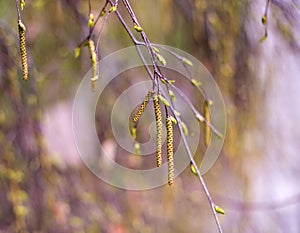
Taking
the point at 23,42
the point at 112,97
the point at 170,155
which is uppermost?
the point at 112,97

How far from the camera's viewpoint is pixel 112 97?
1.96m

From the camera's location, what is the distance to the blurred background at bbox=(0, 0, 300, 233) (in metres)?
1.60

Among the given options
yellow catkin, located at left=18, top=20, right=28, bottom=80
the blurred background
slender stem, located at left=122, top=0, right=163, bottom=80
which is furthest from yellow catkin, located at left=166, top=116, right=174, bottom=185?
the blurred background

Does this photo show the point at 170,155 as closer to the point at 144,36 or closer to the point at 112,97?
the point at 144,36

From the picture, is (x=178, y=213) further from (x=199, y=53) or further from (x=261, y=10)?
(x=261, y=10)

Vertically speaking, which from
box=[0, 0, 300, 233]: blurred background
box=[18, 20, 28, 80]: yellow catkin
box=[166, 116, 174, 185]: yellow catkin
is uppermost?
box=[0, 0, 300, 233]: blurred background

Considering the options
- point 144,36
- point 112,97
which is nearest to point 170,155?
point 144,36

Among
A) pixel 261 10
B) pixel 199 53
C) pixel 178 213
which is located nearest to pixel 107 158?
pixel 178 213

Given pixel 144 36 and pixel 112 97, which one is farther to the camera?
pixel 112 97

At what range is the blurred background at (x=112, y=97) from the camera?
1599 mm

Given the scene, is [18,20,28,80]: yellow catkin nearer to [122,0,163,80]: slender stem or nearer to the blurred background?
[122,0,163,80]: slender stem

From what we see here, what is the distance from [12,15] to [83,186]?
0.59 m

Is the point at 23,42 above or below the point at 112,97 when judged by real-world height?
below

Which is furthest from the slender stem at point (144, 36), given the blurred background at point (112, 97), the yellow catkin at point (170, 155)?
the blurred background at point (112, 97)
